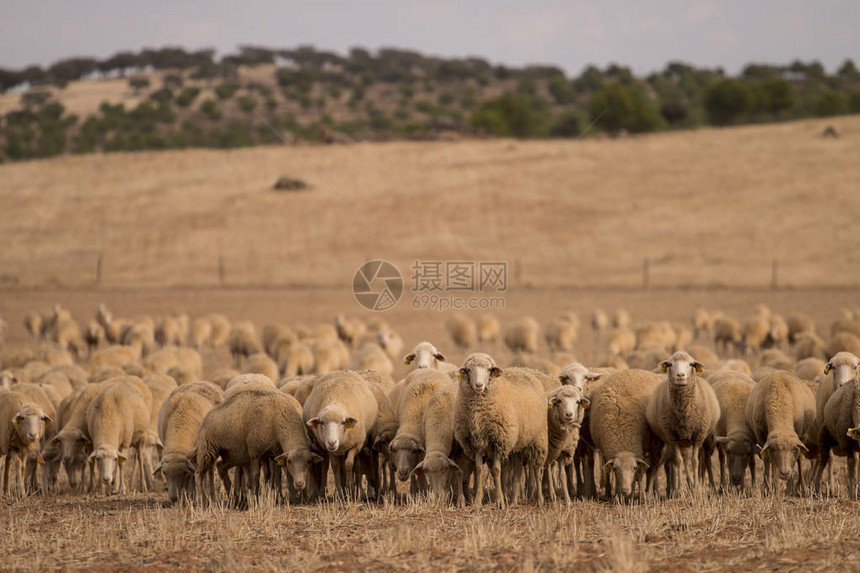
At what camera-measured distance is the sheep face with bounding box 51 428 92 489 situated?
1170cm

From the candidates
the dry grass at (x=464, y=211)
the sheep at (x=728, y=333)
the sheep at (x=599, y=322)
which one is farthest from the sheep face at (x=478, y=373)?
the dry grass at (x=464, y=211)

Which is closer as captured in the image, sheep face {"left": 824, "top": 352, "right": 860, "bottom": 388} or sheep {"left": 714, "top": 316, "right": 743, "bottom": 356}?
sheep face {"left": 824, "top": 352, "right": 860, "bottom": 388}

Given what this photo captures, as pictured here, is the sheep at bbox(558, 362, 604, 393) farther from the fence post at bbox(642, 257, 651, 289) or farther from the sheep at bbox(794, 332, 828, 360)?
the fence post at bbox(642, 257, 651, 289)

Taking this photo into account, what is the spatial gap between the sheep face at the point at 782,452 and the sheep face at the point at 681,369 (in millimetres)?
1171

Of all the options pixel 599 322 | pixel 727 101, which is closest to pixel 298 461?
pixel 599 322

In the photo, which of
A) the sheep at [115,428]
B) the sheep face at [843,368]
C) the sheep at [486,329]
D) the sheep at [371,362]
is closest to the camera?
the sheep face at [843,368]

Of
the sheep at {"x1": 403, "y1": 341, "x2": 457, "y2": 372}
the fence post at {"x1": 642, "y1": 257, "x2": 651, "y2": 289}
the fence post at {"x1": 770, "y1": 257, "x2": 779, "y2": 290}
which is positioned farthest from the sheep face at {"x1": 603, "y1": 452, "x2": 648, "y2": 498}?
the fence post at {"x1": 770, "y1": 257, "x2": 779, "y2": 290}

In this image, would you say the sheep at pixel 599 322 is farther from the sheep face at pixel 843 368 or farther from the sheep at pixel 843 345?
the sheep face at pixel 843 368

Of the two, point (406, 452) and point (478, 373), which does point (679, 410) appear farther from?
point (406, 452)

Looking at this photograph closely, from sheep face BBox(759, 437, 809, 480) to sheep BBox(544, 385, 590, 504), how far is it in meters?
2.12

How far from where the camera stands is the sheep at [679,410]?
10211mm

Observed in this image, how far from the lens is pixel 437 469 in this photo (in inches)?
396

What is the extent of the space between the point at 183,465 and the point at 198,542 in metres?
2.74

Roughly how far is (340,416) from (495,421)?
1.73m
